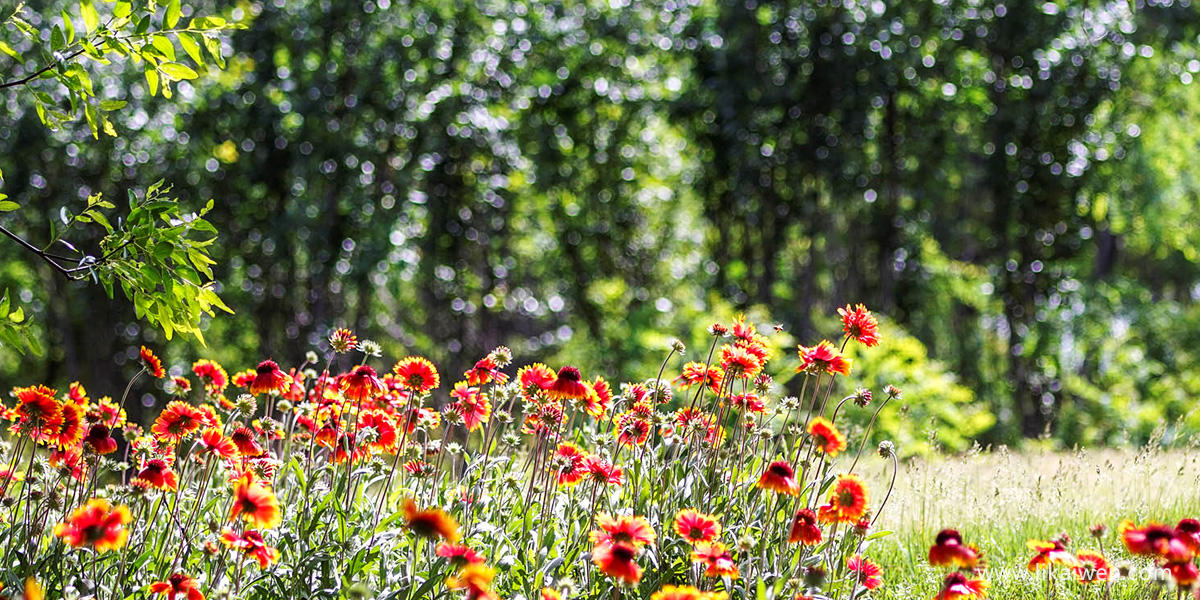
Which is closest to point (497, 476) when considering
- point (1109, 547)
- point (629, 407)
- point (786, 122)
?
point (629, 407)

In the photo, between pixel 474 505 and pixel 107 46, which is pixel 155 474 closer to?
pixel 474 505

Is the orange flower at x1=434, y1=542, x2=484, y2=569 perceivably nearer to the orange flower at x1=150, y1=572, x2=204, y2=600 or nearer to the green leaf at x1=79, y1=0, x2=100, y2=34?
the orange flower at x1=150, y1=572, x2=204, y2=600

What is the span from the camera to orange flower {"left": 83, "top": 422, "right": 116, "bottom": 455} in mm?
2057

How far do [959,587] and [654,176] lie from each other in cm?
697

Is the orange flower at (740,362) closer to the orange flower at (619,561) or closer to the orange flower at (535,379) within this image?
the orange flower at (535,379)

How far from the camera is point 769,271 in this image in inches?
301

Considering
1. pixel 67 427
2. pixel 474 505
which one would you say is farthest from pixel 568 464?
pixel 67 427

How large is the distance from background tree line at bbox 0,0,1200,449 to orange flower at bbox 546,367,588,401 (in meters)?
4.47

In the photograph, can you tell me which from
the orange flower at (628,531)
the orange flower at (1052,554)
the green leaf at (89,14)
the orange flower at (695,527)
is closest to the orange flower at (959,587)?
the orange flower at (1052,554)

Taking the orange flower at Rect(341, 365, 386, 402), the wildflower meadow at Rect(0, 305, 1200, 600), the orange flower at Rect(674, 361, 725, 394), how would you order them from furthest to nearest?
the orange flower at Rect(674, 361, 725, 394)
the orange flower at Rect(341, 365, 386, 402)
the wildflower meadow at Rect(0, 305, 1200, 600)

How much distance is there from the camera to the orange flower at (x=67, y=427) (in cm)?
208

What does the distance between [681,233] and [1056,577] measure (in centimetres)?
647

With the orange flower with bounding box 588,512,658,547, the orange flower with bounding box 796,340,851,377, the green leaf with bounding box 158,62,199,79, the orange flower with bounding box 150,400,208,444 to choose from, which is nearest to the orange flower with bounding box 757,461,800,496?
the orange flower with bounding box 588,512,658,547

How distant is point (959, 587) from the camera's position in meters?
1.72
